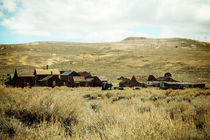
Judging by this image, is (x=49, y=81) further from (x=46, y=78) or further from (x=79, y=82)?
(x=79, y=82)

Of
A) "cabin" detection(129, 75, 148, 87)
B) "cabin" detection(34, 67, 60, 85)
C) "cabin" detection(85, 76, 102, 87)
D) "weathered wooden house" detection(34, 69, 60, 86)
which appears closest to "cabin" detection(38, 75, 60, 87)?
"weathered wooden house" detection(34, 69, 60, 86)

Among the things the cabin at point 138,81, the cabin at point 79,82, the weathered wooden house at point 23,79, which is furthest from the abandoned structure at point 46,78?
the cabin at point 138,81

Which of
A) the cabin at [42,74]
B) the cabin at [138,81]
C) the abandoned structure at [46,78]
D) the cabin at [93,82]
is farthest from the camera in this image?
→ the cabin at [42,74]

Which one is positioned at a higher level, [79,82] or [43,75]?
[43,75]

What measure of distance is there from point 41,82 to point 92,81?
14.5 m

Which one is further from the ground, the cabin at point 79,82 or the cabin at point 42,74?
the cabin at point 42,74

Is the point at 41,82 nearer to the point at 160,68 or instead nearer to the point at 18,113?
the point at 18,113

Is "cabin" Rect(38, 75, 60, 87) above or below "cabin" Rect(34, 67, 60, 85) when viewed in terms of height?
below

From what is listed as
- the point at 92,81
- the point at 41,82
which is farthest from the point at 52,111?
the point at 41,82

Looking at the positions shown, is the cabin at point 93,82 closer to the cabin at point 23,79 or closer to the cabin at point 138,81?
the cabin at point 138,81

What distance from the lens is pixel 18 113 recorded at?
5027 mm

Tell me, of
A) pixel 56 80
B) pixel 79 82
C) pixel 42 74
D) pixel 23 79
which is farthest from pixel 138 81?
pixel 23 79

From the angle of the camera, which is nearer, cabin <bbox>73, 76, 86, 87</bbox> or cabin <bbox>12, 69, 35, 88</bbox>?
cabin <bbox>12, 69, 35, 88</bbox>

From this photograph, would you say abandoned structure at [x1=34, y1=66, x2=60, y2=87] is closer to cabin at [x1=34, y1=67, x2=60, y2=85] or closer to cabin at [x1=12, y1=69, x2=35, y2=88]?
cabin at [x1=34, y1=67, x2=60, y2=85]
